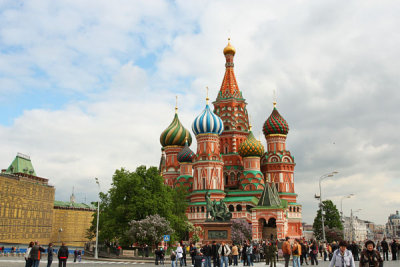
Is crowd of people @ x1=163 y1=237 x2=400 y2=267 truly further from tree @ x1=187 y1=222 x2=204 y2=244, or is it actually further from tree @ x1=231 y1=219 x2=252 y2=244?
tree @ x1=187 y1=222 x2=204 y2=244

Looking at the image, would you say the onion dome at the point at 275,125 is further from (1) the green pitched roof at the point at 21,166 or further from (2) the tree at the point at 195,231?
(1) the green pitched roof at the point at 21,166

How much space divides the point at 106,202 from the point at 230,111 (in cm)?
3211

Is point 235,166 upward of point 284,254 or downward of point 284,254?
upward

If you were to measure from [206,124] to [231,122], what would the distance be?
10.6m

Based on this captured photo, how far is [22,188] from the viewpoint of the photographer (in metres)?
72.4

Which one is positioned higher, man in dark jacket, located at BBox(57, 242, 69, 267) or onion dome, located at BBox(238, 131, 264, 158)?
onion dome, located at BBox(238, 131, 264, 158)

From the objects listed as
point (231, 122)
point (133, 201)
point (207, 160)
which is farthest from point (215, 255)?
point (231, 122)

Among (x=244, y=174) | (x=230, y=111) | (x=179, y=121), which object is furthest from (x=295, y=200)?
(x=179, y=121)

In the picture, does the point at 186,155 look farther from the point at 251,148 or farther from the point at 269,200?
the point at 269,200

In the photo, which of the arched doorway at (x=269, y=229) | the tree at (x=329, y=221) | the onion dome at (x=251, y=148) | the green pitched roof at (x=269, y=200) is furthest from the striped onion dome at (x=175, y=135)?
the tree at (x=329, y=221)

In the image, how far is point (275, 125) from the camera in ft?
234

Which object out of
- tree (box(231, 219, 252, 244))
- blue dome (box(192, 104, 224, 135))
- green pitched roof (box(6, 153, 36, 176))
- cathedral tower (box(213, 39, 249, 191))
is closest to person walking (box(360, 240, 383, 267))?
tree (box(231, 219, 252, 244))

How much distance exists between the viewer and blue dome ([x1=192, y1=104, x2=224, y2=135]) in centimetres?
6500

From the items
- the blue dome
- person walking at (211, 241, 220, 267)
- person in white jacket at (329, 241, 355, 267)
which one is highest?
the blue dome
